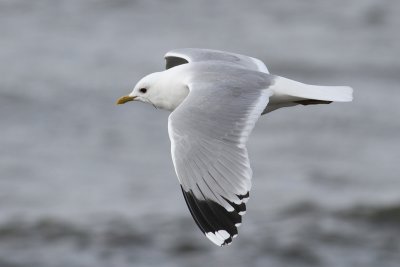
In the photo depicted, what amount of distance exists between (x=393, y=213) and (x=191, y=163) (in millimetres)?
6348

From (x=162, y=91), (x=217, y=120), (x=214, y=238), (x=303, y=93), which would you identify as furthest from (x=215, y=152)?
(x=162, y=91)

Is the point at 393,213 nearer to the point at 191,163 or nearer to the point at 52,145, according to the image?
the point at 52,145

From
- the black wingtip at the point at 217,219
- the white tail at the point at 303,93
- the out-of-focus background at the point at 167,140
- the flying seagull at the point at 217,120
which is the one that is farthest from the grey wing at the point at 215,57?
the out-of-focus background at the point at 167,140

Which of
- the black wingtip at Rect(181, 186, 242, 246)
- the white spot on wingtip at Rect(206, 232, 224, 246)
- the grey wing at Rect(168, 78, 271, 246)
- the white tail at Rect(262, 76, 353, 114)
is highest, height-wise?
the white tail at Rect(262, 76, 353, 114)

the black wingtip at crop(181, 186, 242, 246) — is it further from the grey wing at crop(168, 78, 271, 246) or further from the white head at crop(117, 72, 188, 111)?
the white head at crop(117, 72, 188, 111)

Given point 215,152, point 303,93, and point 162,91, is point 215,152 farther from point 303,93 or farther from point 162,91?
point 162,91

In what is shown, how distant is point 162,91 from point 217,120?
786 mm

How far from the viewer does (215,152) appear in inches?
215

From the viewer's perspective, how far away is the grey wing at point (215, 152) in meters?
5.25

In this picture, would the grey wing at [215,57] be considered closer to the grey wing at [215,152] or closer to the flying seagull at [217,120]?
the flying seagull at [217,120]

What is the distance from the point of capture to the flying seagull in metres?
5.27

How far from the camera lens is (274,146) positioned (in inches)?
524

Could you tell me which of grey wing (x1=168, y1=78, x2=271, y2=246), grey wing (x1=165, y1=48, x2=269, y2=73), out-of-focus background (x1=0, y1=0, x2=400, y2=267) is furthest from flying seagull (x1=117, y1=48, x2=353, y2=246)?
out-of-focus background (x1=0, y1=0, x2=400, y2=267)

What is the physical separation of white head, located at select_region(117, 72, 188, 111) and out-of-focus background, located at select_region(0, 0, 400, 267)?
3.98 m
